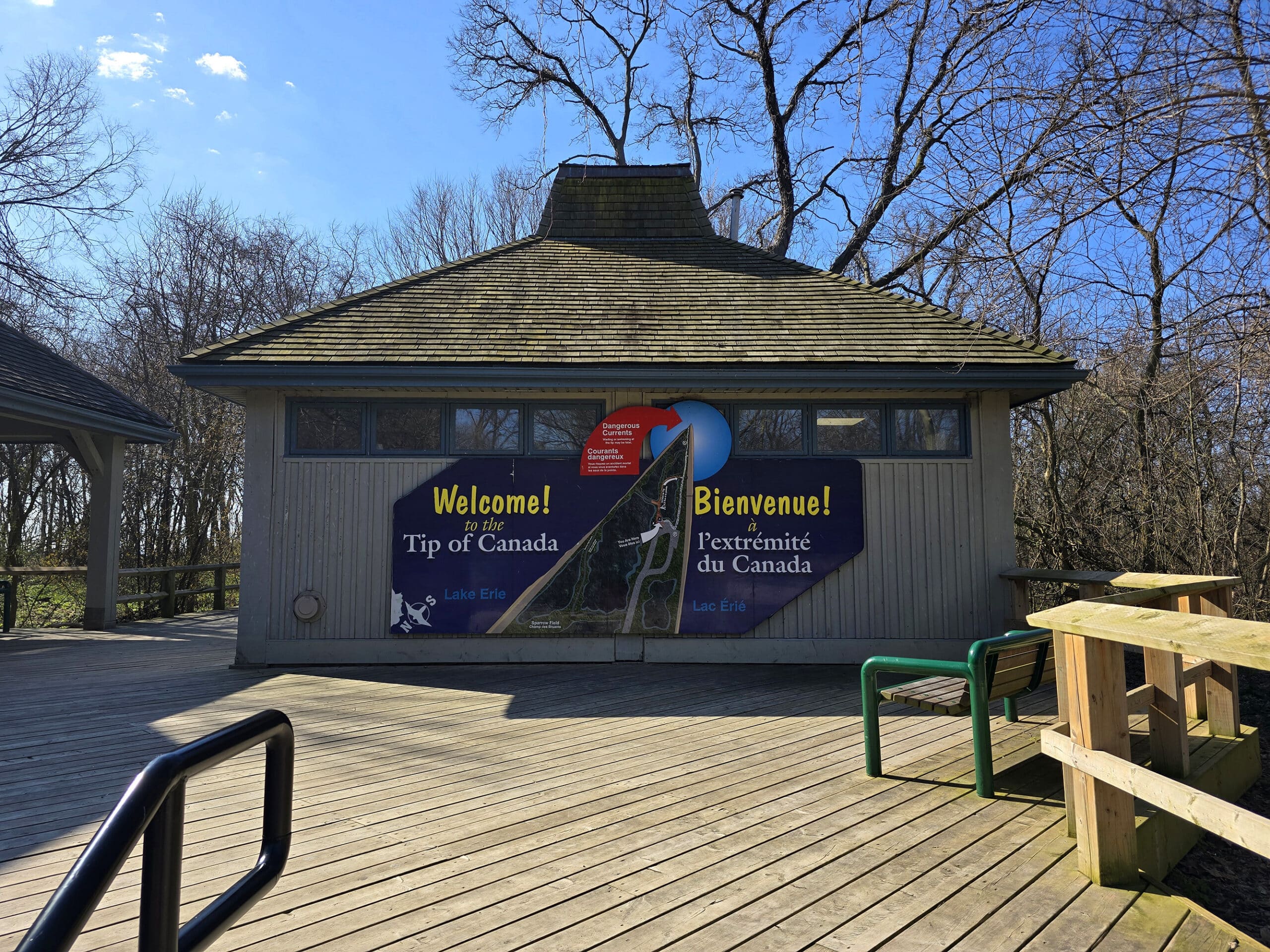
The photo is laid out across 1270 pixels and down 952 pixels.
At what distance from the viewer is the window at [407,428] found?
26.8 ft

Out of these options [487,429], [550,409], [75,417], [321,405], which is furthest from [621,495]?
[75,417]

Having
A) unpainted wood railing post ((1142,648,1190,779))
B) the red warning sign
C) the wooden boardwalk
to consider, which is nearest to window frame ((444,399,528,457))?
the red warning sign

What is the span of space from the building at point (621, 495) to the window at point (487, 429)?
0.8 inches

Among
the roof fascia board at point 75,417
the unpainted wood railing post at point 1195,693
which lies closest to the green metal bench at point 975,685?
the unpainted wood railing post at point 1195,693

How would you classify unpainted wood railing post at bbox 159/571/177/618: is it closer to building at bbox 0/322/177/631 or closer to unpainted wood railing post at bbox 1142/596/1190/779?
building at bbox 0/322/177/631

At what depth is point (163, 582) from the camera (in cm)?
1638

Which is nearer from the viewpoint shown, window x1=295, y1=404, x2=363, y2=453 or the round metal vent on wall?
the round metal vent on wall

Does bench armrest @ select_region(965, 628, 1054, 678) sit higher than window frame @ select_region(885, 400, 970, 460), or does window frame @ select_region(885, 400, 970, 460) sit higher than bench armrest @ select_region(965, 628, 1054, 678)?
window frame @ select_region(885, 400, 970, 460)

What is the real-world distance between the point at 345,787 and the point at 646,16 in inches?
783

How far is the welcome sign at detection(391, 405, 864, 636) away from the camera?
7.98 meters

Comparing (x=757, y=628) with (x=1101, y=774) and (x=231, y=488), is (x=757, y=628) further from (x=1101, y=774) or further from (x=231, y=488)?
(x=231, y=488)

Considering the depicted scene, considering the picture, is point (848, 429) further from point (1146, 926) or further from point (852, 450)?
point (1146, 926)

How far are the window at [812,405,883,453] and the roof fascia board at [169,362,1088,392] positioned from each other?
41cm

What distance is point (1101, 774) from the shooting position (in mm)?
3115
